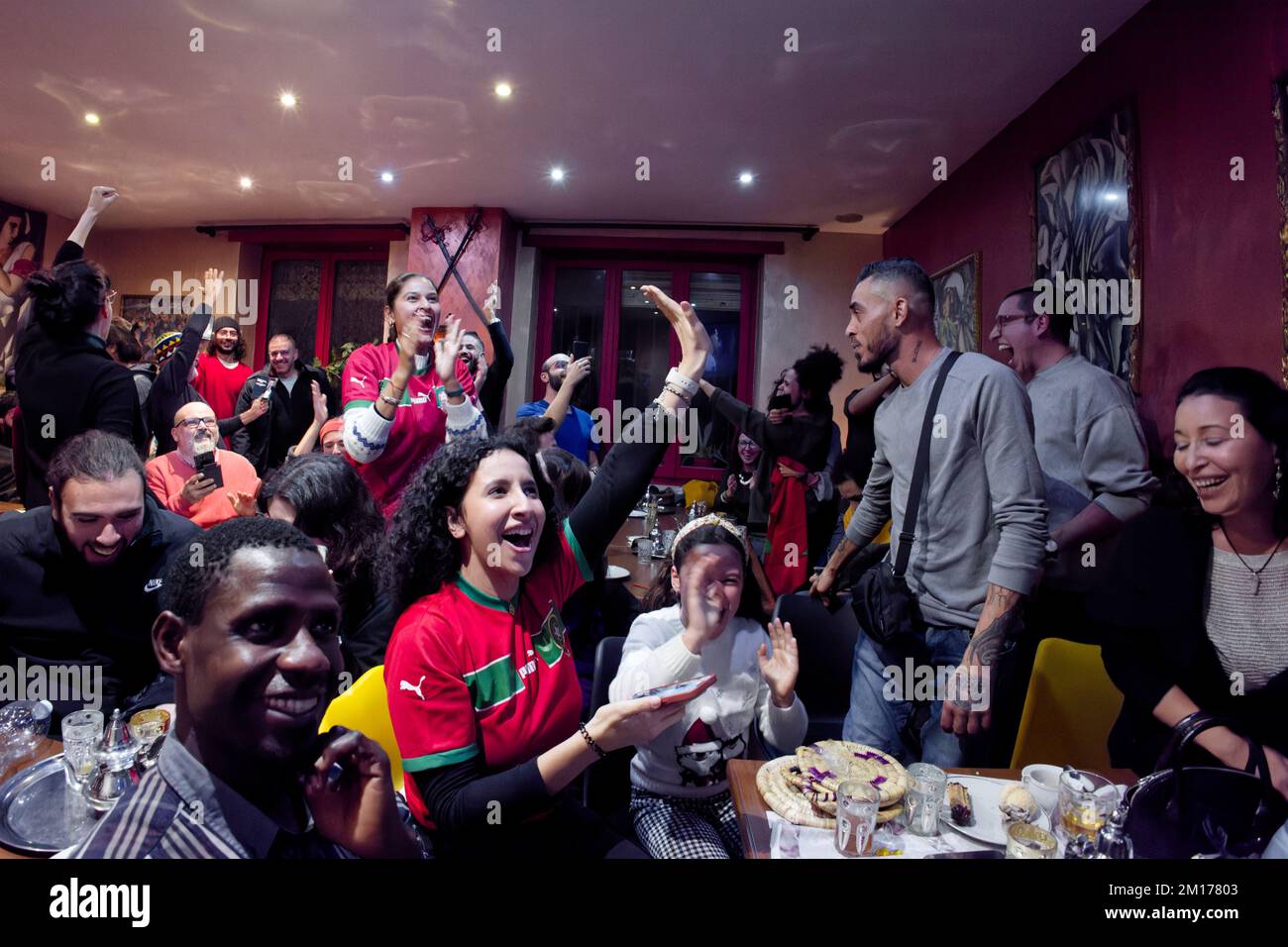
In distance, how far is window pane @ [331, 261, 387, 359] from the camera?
1.43 meters

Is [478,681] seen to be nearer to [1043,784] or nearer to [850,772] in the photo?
[850,772]

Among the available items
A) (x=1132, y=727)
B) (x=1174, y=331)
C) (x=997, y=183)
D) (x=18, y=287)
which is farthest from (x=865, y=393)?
(x=18, y=287)

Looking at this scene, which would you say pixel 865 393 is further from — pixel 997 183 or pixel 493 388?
pixel 997 183

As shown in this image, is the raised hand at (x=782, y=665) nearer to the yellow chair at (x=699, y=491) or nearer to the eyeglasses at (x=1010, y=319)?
the eyeglasses at (x=1010, y=319)

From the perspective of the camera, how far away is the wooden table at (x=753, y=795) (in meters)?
0.88

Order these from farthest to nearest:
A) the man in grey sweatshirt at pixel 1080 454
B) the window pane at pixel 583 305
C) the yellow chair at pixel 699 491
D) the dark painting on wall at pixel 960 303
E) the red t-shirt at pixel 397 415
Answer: the yellow chair at pixel 699 491, the dark painting on wall at pixel 960 303, the window pane at pixel 583 305, the man in grey sweatshirt at pixel 1080 454, the red t-shirt at pixel 397 415

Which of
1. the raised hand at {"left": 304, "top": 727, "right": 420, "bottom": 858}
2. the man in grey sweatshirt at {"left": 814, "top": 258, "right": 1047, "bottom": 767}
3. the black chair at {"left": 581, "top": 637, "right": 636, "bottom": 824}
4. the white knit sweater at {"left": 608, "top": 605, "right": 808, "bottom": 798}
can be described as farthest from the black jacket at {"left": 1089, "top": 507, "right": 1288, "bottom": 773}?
the raised hand at {"left": 304, "top": 727, "right": 420, "bottom": 858}

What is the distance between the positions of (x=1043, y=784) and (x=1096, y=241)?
2179 millimetres

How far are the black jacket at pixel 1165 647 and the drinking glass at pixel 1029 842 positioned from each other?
37 cm

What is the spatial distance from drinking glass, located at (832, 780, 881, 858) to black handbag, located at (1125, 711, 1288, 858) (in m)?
0.38

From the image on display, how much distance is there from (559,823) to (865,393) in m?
1.54

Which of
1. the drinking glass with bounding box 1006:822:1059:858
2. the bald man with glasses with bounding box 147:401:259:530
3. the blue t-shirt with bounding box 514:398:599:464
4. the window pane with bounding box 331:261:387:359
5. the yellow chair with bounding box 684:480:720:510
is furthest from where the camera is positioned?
the yellow chair with bounding box 684:480:720:510

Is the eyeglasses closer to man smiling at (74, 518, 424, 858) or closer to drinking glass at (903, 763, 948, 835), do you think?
drinking glass at (903, 763, 948, 835)

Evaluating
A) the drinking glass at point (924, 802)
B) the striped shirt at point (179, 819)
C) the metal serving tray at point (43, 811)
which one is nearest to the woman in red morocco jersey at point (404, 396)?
the metal serving tray at point (43, 811)
